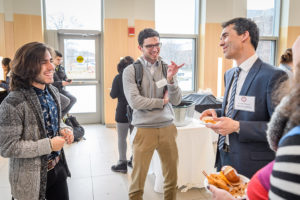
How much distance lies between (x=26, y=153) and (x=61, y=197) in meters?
0.48

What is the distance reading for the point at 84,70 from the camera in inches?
237

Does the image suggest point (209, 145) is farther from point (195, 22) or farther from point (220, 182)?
point (195, 22)

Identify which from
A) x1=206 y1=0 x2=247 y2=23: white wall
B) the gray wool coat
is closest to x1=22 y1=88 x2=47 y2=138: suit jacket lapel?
the gray wool coat

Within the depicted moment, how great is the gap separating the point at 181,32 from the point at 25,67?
17.9ft

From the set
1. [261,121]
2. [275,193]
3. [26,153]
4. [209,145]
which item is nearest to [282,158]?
[275,193]

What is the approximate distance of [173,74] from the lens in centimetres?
206

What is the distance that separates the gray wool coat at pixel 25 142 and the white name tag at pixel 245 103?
1.11 m

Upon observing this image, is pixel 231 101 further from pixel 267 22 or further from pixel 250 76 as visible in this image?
pixel 267 22

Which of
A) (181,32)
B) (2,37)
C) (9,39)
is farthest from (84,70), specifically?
(181,32)

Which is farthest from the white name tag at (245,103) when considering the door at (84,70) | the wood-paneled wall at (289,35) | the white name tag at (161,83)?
the wood-paneled wall at (289,35)

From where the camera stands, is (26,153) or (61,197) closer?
(26,153)

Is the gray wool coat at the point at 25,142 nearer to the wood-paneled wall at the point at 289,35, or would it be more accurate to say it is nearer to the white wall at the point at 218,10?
the white wall at the point at 218,10

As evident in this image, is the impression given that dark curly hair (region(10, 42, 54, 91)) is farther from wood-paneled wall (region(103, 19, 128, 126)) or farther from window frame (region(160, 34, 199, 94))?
window frame (region(160, 34, 199, 94))

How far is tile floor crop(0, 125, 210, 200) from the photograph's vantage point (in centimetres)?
273
